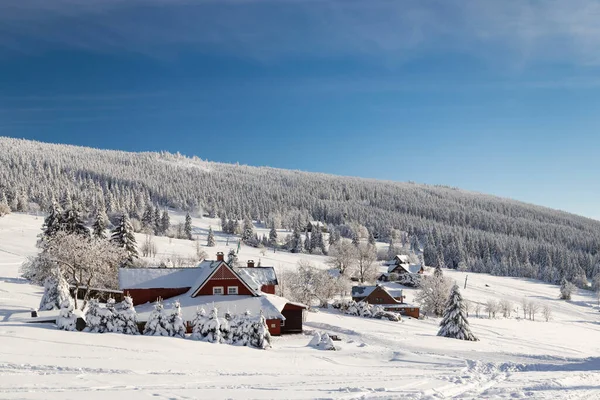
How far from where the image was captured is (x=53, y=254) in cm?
4931

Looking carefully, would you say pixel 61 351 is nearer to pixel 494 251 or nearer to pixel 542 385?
pixel 542 385

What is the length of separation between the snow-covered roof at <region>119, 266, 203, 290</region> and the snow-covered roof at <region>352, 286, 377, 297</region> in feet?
119

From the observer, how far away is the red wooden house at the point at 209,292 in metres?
39.3

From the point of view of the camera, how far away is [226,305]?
131ft

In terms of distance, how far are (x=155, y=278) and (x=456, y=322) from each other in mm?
30670

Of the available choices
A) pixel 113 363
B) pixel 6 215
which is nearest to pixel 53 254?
pixel 113 363

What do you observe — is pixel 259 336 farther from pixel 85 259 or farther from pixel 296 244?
pixel 296 244

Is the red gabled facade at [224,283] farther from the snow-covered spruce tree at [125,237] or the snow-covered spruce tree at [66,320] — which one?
the snow-covered spruce tree at [125,237]

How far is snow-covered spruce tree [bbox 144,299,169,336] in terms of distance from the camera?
3011cm

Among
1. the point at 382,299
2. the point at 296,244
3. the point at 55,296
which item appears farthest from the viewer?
the point at 296,244

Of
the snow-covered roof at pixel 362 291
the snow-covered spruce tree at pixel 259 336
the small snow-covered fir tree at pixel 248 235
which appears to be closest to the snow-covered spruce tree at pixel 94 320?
the snow-covered spruce tree at pixel 259 336

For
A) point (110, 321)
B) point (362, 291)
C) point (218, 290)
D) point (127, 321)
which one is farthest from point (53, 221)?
point (362, 291)

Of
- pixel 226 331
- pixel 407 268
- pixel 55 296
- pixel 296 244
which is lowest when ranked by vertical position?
pixel 226 331

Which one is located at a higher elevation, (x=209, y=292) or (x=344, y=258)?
(x=344, y=258)
